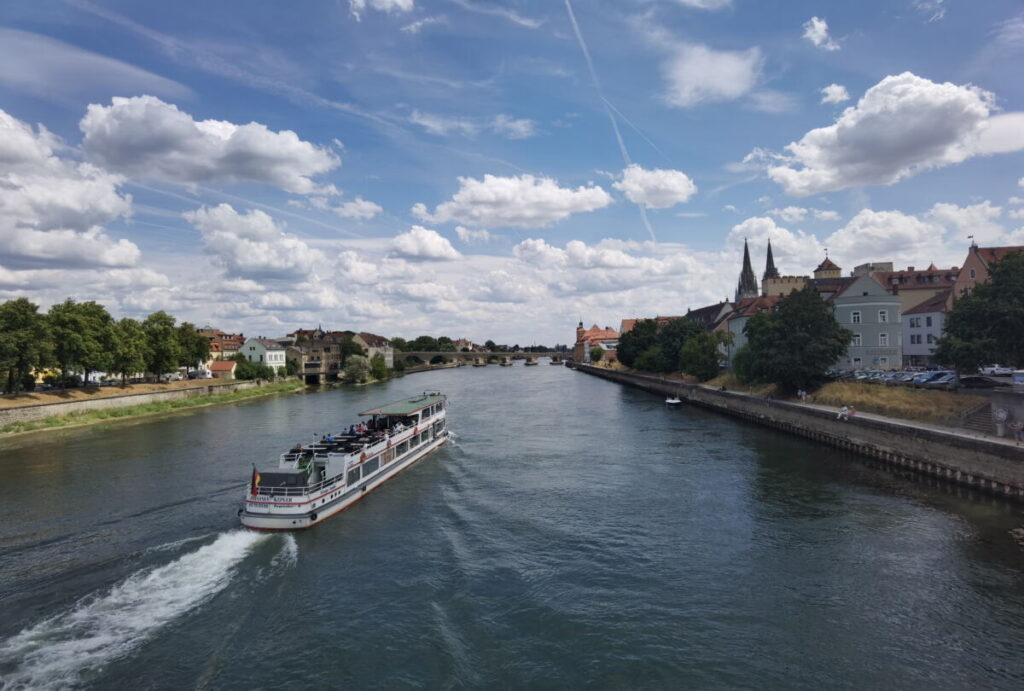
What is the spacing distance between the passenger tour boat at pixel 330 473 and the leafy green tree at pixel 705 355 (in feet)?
186

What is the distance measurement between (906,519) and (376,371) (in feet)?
411

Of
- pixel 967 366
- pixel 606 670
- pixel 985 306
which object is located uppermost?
pixel 985 306

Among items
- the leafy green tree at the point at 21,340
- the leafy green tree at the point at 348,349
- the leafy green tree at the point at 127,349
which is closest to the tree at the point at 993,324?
the leafy green tree at the point at 21,340

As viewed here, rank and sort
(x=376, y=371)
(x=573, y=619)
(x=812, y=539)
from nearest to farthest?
(x=573, y=619)
(x=812, y=539)
(x=376, y=371)

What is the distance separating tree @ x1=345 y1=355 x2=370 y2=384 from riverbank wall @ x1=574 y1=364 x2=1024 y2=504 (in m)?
92.4

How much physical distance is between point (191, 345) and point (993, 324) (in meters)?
111

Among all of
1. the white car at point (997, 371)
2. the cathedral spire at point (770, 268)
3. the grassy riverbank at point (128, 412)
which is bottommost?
the grassy riverbank at point (128, 412)

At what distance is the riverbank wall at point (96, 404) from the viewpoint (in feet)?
190

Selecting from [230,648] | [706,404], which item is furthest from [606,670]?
[706,404]

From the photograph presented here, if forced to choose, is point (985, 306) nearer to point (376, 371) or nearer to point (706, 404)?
point (706, 404)

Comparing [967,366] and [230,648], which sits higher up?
[967,366]

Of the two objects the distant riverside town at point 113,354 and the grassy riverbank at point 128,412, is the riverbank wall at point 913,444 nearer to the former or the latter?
the grassy riverbank at point 128,412

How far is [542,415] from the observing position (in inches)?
2589

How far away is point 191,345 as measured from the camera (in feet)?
330
